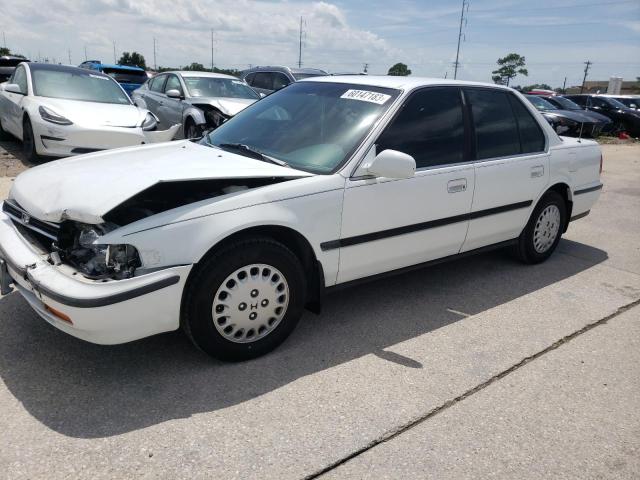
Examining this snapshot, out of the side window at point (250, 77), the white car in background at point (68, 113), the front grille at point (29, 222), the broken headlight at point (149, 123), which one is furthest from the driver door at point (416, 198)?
the side window at point (250, 77)

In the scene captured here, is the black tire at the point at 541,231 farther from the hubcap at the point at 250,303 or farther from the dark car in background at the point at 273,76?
the dark car in background at the point at 273,76

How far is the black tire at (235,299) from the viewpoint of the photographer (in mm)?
2748

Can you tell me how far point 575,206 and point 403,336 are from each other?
2.67 meters

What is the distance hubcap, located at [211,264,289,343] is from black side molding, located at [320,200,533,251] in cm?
38

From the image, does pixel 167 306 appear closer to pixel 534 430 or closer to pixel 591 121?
pixel 534 430

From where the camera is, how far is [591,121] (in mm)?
17484

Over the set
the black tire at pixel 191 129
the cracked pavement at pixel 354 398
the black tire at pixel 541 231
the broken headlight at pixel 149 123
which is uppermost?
the broken headlight at pixel 149 123

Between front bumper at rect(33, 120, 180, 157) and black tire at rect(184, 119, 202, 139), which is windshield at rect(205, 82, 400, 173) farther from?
black tire at rect(184, 119, 202, 139)

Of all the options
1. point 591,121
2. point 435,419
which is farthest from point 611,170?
point 435,419

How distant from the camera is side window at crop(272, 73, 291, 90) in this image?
40.5 feet

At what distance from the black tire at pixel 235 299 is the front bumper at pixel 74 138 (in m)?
4.36

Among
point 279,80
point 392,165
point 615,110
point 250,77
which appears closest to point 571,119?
point 615,110

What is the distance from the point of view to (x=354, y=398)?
275 centimetres

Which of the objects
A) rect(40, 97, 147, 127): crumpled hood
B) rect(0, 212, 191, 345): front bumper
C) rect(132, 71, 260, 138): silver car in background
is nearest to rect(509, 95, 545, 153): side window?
rect(0, 212, 191, 345): front bumper
